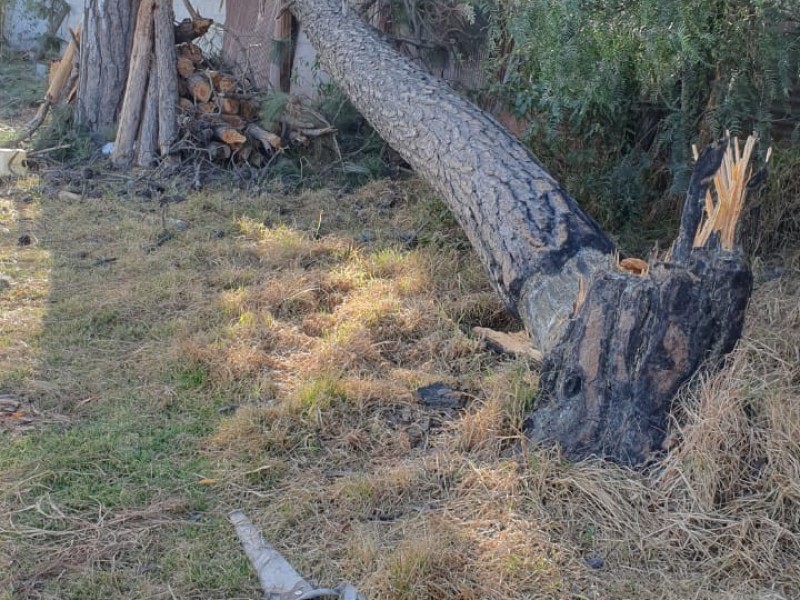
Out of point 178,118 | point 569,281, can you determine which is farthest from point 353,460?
point 178,118

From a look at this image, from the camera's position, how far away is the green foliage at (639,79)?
13.0 ft

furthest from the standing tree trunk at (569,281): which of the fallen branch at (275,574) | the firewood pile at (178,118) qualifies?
the firewood pile at (178,118)

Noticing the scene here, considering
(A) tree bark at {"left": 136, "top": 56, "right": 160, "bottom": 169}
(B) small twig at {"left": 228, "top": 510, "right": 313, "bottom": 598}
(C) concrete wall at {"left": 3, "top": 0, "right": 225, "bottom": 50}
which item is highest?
(C) concrete wall at {"left": 3, "top": 0, "right": 225, "bottom": 50}

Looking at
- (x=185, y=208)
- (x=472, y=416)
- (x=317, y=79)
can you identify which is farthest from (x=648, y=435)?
(x=317, y=79)

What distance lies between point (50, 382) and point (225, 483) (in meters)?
1.28

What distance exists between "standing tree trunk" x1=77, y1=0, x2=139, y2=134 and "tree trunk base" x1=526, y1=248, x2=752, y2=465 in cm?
650

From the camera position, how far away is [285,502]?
3086 millimetres

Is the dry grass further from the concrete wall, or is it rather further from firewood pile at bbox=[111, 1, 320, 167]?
the concrete wall

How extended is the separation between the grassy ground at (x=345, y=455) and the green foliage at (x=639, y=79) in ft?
3.32

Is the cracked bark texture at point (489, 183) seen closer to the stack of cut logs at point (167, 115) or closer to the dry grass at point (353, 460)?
the dry grass at point (353, 460)

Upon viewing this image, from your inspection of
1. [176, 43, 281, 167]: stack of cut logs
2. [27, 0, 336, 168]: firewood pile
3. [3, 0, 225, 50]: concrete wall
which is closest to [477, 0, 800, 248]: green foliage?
[27, 0, 336, 168]: firewood pile

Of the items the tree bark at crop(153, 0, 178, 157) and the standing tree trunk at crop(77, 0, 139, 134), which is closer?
the tree bark at crop(153, 0, 178, 157)

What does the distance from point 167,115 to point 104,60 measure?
3.41 ft

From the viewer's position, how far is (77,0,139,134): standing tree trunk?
811 centimetres
